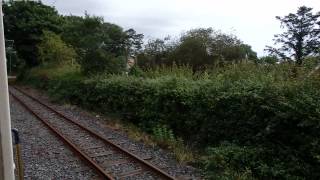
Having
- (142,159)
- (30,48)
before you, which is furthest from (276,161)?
(30,48)

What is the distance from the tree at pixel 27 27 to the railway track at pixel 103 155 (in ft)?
91.6

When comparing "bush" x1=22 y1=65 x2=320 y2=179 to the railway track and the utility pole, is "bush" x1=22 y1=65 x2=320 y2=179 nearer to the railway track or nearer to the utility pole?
the railway track

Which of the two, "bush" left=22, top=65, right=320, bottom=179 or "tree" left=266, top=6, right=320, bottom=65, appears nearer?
"bush" left=22, top=65, right=320, bottom=179

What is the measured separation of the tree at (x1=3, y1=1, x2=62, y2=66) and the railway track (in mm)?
27911

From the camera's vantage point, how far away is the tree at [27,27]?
3900cm

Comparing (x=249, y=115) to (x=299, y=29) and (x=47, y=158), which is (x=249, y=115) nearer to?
(x=47, y=158)

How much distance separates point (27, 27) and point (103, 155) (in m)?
33.9

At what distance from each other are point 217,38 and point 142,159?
99.3 ft

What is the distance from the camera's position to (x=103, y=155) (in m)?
8.80

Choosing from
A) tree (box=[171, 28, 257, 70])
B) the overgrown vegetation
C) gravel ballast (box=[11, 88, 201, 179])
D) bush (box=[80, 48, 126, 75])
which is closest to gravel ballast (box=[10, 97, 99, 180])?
gravel ballast (box=[11, 88, 201, 179])

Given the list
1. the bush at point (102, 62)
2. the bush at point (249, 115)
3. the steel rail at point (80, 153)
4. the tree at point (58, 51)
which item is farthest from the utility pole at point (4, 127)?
the tree at point (58, 51)

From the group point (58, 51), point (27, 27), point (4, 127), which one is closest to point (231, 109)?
point (4, 127)

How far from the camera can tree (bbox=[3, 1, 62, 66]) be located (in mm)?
39000

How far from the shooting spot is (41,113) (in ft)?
53.1
